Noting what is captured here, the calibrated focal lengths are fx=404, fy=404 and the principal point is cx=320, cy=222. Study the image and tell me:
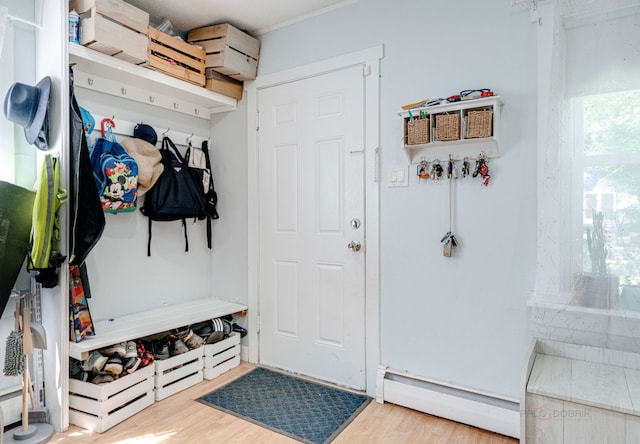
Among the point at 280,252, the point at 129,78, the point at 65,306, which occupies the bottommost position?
the point at 65,306

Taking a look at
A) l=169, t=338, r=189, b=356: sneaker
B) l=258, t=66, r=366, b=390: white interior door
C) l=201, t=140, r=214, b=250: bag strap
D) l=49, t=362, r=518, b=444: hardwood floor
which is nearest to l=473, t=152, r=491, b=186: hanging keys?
l=258, t=66, r=366, b=390: white interior door

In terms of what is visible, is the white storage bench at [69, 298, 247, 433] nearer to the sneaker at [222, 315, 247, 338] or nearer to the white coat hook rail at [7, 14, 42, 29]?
the sneaker at [222, 315, 247, 338]

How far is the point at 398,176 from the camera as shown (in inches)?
92.4

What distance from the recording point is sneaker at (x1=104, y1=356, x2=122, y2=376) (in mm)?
2105

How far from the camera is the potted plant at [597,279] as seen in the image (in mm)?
1680

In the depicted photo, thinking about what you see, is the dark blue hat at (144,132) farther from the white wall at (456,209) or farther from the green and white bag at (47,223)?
the white wall at (456,209)

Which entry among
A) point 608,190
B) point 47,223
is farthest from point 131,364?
point 608,190

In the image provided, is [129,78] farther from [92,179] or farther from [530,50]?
[530,50]

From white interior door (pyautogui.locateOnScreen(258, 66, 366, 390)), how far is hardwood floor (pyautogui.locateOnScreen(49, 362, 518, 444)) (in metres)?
0.38

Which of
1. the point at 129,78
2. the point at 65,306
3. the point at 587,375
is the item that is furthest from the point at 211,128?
the point at 587,375

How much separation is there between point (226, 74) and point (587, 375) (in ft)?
8.64

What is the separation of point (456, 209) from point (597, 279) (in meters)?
0.71

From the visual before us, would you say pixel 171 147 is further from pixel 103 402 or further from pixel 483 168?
pixel 483 168

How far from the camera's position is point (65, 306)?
2.04 m
